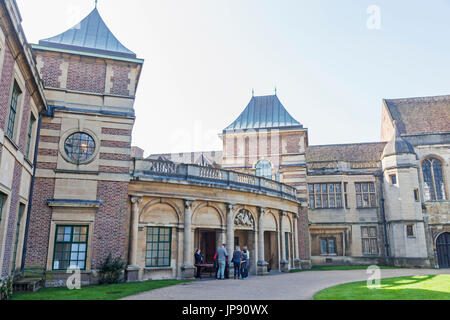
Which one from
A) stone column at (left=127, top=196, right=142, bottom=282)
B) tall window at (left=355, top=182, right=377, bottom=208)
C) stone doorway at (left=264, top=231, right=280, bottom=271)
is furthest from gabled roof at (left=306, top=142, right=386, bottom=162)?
stone column at (left=127, top=196, right=142, bottom=282)

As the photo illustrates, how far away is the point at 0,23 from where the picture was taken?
10.2 meters

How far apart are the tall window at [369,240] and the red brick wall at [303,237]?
626 cm

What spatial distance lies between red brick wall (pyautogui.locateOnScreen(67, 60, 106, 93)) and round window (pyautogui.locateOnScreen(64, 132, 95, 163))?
2337 millimetres

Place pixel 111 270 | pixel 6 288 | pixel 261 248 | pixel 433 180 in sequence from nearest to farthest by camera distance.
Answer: pixel 6 288 → pixel 111 270 → pixel 261 248 → pixel 433 180

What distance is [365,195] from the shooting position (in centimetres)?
3231

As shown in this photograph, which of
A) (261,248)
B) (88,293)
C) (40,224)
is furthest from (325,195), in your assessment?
(88,293)

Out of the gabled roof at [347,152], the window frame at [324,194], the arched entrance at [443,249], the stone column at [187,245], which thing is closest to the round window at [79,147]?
the stone column at [187,245]

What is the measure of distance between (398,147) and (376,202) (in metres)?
5.25

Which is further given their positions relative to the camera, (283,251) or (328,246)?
(328,246)

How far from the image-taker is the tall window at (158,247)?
701 inches

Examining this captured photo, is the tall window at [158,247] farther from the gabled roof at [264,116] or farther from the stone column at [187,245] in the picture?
the gabled roof at [264,116]

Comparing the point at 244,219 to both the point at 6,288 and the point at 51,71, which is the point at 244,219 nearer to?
the point at 6,288

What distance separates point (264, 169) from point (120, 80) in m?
16.5
